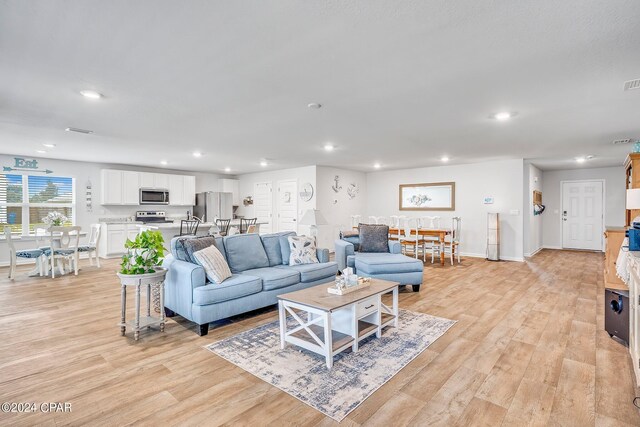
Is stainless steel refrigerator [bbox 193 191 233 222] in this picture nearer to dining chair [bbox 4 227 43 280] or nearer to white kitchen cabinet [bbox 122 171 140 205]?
white kitchen cabinet [bbox 122 171 140 205]

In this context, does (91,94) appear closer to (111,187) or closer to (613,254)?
(111,187)

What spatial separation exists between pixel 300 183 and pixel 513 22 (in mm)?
7033

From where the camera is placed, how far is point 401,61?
244cm

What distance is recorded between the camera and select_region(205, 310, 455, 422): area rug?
2145 millimetres

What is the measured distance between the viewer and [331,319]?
2.70 metres

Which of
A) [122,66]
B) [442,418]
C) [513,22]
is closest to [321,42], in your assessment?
[513,22]

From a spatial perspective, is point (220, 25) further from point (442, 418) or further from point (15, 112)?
point (15, 112)

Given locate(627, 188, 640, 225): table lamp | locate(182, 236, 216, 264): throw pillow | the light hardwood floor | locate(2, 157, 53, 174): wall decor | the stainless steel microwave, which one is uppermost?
locate(2, 157, 53, 174): wall decor

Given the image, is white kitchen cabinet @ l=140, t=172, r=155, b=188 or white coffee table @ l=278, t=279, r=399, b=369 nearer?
white coffee table @ l=278, t=279, r=399, b=369

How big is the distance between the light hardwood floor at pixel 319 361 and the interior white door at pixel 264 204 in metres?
5.71

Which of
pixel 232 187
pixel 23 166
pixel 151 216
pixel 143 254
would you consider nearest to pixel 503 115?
pixel 143 254

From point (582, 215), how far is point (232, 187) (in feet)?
34.4

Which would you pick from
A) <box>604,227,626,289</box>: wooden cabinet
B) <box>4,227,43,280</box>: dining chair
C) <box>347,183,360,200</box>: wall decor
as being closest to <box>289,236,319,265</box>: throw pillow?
<box>604,227,626,289</box>: wooden cabinet

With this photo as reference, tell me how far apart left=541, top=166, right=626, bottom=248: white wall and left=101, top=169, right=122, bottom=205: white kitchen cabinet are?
11.8 meters
